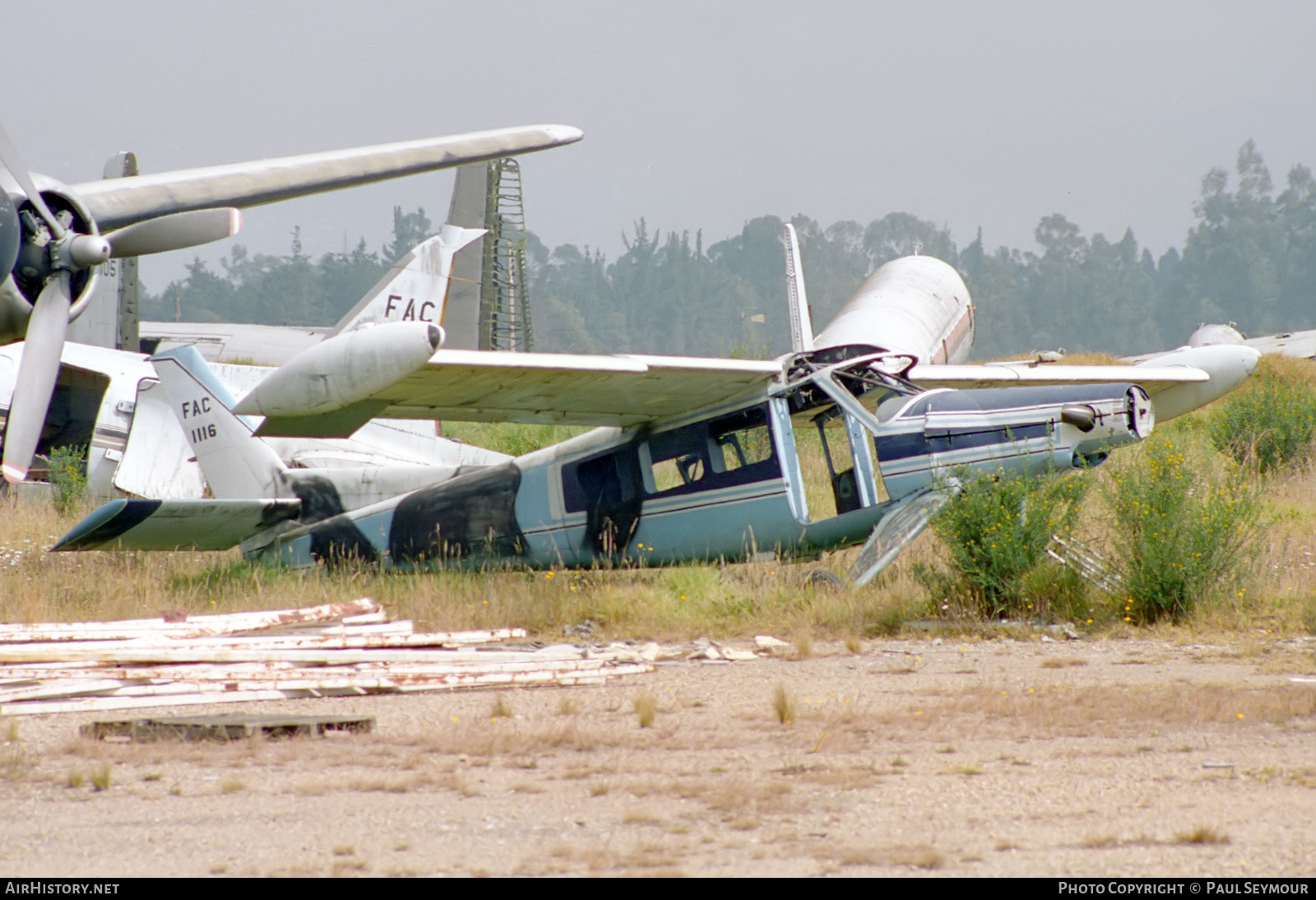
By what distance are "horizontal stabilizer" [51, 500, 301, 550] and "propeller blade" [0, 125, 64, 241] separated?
4443 mm

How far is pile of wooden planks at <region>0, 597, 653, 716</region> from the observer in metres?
6.39

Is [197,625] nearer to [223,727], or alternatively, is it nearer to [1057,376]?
[223,727]

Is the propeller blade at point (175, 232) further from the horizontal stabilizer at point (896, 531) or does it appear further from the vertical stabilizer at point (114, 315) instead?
the vertical stabilizer at point (114, 315)

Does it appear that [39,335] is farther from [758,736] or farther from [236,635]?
[758,736]

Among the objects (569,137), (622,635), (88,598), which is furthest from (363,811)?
(88,598)

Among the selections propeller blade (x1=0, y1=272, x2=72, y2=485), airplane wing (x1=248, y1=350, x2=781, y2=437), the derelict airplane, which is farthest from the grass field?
propeller blade (x1=0, y1=272, x2=72, y2=485)

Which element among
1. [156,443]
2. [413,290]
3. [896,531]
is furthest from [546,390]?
[156,443]

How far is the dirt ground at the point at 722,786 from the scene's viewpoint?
3.35 meters

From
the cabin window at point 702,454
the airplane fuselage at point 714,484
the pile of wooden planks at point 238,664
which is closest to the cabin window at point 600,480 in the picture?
the airplane fuselage at point 714,484

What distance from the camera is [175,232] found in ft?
21.0

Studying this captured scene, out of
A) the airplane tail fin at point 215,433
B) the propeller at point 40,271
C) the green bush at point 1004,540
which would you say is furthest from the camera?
the airplane tail fin at point 215,433

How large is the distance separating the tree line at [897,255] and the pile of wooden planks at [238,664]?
87843mm

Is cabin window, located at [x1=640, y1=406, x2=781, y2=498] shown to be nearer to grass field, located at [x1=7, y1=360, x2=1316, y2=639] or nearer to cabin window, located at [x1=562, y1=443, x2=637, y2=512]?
cabin window, located at [x1=562, y1=443, x2=637, y2=512]

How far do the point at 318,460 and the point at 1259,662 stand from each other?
12.2 m
